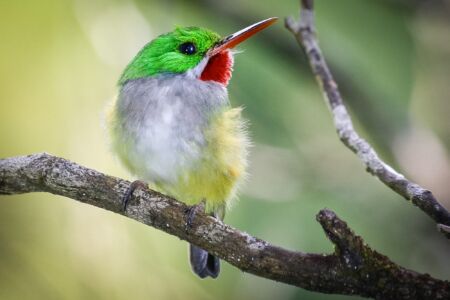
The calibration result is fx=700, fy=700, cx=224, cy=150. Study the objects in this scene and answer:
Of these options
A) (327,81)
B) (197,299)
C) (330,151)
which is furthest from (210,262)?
(330,151)

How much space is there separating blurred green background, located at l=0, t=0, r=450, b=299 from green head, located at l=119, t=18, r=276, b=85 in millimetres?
766

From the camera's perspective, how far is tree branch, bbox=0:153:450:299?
2373 millimetres

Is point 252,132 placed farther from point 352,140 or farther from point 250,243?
point 250,243

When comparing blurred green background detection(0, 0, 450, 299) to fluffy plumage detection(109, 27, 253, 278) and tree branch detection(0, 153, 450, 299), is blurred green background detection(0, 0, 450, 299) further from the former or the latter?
tree branch detection(0, 153, 450, 299)

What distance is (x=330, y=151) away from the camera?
4.99 meters

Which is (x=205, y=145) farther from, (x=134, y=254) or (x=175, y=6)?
(x=175, y=6)

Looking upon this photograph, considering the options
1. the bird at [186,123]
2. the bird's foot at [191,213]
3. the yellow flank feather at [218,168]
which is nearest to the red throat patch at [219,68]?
the bird at [186,123]

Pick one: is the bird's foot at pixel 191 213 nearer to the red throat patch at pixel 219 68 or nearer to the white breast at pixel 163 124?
the white breast at pixel 163 124

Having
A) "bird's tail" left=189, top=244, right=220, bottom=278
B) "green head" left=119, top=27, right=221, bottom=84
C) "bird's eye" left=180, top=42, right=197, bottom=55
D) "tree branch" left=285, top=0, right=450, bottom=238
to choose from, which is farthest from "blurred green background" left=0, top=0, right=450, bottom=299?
"tree branch" left=285, top=0, right=450, bottom=238

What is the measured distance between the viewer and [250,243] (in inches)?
103

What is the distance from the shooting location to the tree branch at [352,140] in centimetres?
257

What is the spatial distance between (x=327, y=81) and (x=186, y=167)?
851 millimetres

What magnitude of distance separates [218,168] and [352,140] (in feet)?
2.33

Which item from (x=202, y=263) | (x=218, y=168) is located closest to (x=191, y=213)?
(x=218, y=168)
